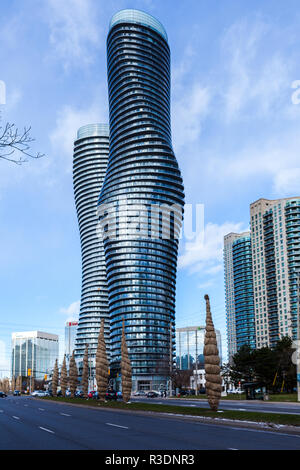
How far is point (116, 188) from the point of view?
613 feet

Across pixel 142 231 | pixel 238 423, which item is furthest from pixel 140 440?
pixel 142 231

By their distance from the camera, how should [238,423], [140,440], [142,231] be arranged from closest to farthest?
[140,440], [238,423], [142,231]

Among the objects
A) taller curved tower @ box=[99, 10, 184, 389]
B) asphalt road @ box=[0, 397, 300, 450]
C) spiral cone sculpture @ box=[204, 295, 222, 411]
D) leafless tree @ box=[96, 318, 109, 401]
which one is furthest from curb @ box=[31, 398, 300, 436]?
taller curved tower @ box=[99, 10, 184, 389]

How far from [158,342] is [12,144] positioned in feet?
573

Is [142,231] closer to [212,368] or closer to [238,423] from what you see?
[212,368]

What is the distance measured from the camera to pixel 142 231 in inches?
7367

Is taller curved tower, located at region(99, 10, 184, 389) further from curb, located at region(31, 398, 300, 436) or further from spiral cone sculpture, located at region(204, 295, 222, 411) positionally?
spiral cone sculpture, located at region(204, 295, 222, 411)

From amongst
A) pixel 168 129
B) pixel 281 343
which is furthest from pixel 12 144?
pixel 168 129

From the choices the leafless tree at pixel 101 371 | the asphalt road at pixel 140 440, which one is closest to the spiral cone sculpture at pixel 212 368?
the asphalt road at pixel 140 440

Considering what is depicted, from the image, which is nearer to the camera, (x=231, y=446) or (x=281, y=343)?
(x=231, y=446)

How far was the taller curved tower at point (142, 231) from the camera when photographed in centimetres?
17925

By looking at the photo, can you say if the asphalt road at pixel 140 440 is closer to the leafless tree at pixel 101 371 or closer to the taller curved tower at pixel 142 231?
the leafless tree at pixel 101 371

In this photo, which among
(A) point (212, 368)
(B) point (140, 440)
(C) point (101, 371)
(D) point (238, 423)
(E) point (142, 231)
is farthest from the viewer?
(E) point (142, 231)

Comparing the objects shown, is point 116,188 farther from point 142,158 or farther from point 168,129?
point 168,129
